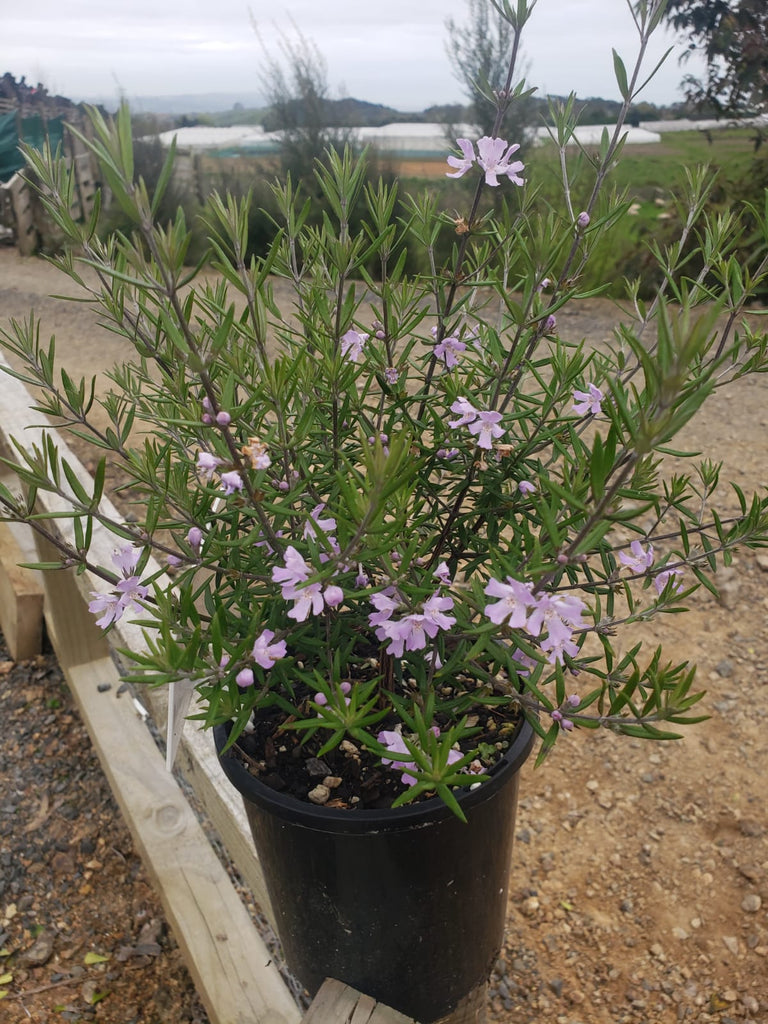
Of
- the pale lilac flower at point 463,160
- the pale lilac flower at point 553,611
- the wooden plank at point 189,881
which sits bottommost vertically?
the wooden plank at point 189,881

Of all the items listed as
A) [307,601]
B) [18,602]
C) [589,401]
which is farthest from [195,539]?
[18,602]

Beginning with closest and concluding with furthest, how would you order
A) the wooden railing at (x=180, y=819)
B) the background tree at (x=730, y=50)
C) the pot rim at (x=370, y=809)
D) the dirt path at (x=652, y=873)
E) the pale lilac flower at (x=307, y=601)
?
the pale lilac flower at (x=307, y=601), the pot rim at (x=370, y=809), the wooden railing at (x=180, y=819), the dirt path at (x=652, y=873), the background tree at (x=730, y=50)

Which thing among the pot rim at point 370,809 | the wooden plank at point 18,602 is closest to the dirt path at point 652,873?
the wooden plank at point 18,602

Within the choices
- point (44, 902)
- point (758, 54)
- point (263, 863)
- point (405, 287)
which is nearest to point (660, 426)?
point (405, 287)

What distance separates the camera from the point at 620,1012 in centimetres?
215

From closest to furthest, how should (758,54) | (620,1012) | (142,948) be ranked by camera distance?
(620,1012)
(142,948)
(758,54)

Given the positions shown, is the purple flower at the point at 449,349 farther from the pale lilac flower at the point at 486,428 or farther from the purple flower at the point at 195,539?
the purple flower at the point at 195,539

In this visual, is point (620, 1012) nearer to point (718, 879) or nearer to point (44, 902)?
point (718, 879)

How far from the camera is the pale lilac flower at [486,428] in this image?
1.08 m

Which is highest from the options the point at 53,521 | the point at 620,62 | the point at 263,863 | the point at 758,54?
the point at 758,54

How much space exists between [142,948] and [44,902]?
15.2 inches

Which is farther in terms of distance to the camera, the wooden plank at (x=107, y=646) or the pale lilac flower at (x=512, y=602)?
the wooden plank at (x=107, y=646)

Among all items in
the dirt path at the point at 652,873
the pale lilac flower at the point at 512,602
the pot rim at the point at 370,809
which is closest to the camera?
the pale lilac flower at the point at 512,602

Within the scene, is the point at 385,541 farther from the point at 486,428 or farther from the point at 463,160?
the point at 463,160
